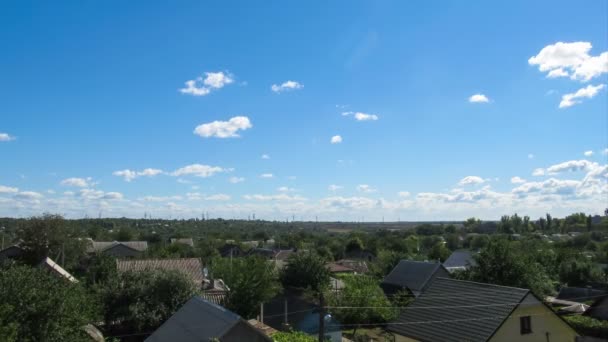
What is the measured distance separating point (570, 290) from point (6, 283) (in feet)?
145

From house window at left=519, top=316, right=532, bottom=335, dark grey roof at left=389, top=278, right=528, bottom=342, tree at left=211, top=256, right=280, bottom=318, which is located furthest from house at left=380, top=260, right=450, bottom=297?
house window at left=519, top=316, right=532, bottom=335

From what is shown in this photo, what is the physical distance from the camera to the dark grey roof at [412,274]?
141 feet

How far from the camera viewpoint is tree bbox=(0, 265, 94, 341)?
17.1 metres

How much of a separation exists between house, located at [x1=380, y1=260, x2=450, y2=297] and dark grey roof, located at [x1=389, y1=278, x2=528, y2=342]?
2110 cm

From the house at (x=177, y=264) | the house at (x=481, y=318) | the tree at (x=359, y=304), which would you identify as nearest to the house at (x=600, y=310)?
the house at (x=481, y=318)

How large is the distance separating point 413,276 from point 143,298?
88.1ft

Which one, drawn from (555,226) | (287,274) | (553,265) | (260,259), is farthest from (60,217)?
(555,226)

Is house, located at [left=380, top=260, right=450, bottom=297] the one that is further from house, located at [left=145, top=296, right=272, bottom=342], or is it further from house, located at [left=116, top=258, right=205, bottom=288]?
house, located at [left=145, top=296, right=272, bottom=342]

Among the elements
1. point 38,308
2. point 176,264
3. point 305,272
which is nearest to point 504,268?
point 305,272

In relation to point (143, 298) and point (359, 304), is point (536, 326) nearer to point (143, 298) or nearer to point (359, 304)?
point (359, 304)

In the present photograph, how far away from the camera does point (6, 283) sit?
1778 cm

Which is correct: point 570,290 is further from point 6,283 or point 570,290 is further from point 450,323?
point 6,283

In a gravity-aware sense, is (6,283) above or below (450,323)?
above

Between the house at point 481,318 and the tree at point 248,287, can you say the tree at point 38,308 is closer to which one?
the tree at point 248,287
